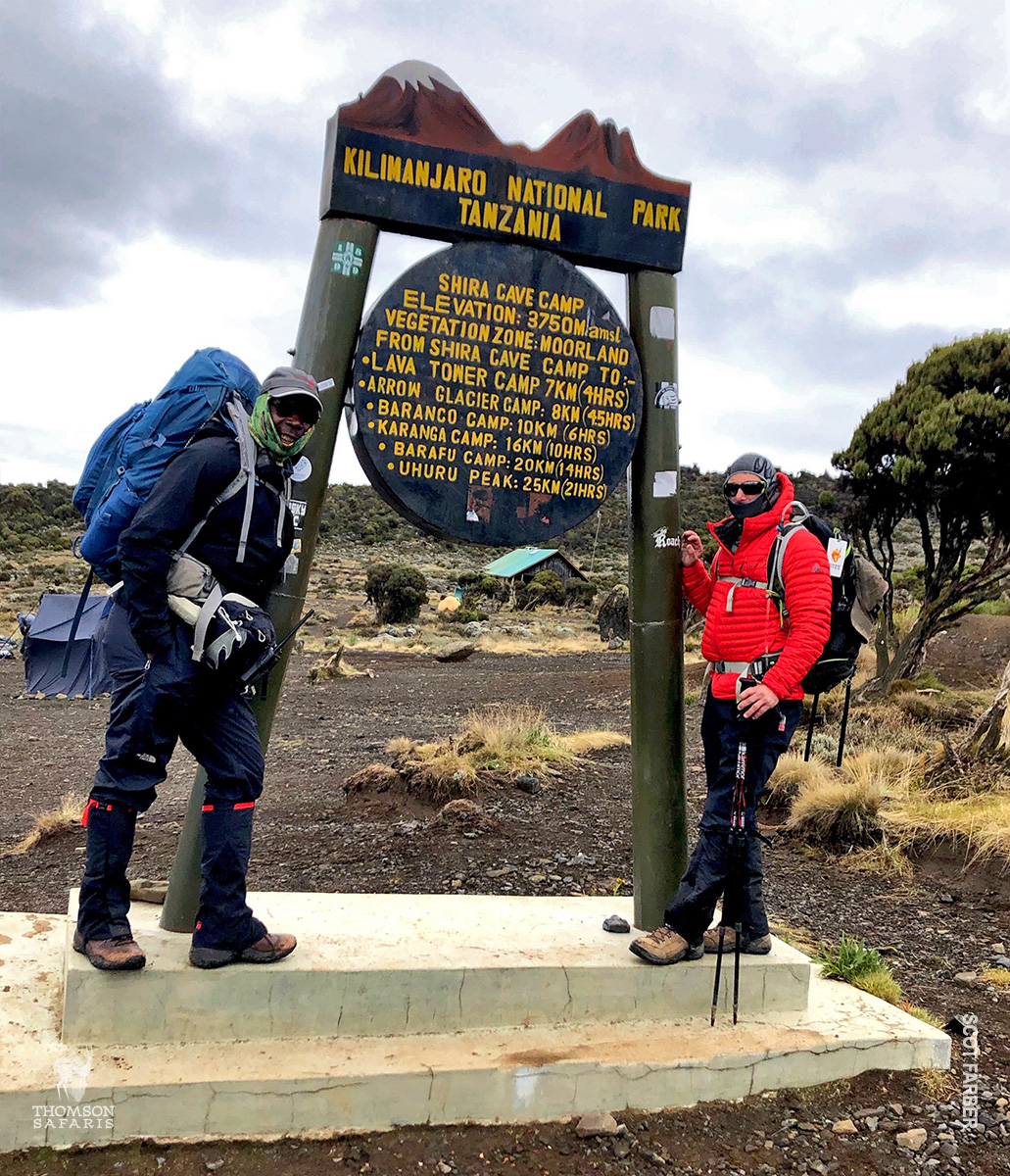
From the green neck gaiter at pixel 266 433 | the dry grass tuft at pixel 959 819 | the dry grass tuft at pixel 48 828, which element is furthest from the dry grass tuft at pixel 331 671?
the green neck gaiter at pixel 266 433

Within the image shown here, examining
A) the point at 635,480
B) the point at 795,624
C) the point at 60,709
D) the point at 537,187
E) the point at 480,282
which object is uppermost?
the point at 537,187

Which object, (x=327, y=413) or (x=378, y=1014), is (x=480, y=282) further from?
(x=378, y=1014)

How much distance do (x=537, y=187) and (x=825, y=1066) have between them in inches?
138

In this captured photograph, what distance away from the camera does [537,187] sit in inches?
150

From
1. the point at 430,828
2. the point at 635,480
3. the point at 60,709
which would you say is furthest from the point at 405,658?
the point at 635,480

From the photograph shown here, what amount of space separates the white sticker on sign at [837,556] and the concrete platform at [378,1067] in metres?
1.60

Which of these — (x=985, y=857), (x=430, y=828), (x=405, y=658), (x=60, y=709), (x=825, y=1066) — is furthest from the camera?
(x=405, y=658)

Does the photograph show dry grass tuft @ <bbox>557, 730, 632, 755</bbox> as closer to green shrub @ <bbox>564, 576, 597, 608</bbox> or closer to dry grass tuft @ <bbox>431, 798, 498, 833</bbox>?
dry grass tuft @ <bbox>431, 798, 498, 833</bbox>

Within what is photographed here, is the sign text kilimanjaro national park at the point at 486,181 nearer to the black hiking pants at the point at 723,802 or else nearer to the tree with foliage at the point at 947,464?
the black hiking pants at the point at 723,802

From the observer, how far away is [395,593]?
29.1m

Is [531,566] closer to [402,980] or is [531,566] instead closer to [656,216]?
[656,216]

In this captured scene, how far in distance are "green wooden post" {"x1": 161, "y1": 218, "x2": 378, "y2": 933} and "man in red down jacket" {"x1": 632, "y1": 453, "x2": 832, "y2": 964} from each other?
60.3 inches

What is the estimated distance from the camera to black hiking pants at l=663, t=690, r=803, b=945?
363cm

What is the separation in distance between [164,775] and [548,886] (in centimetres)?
325
